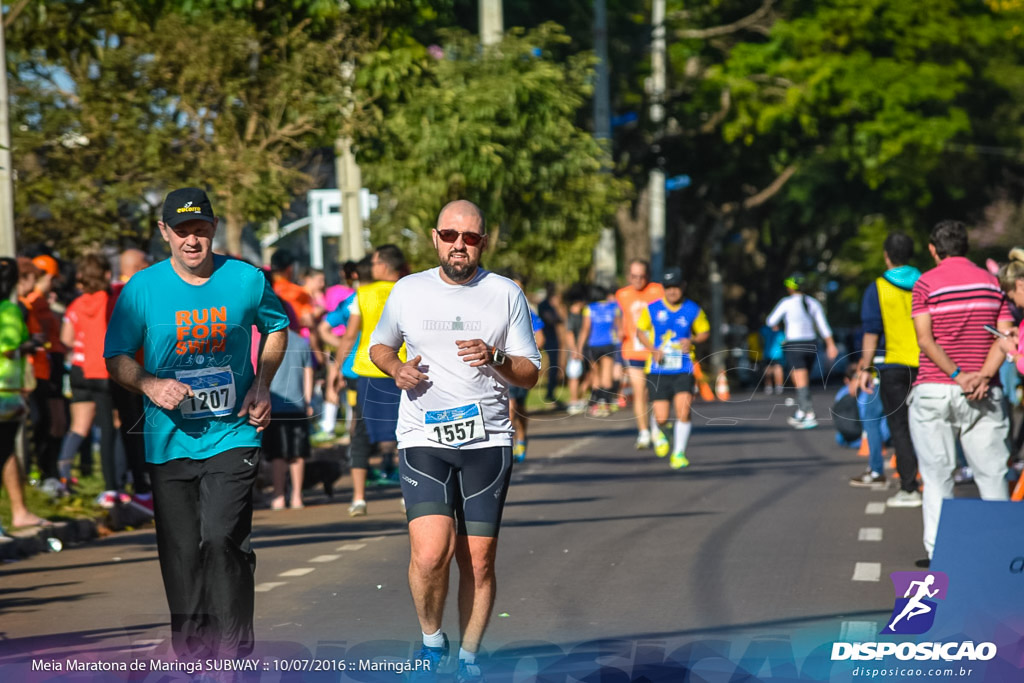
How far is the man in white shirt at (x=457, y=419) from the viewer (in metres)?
6.53

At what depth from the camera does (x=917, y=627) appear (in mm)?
6801

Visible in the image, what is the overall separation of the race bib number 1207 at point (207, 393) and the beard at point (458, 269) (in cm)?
88

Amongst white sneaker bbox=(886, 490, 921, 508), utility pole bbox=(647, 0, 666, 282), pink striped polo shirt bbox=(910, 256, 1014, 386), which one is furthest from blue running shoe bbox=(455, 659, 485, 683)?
utility pole bbox=(647, 0, 666, 282)

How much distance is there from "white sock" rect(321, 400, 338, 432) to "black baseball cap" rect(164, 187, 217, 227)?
13751mm

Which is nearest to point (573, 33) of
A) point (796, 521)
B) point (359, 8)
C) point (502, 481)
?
point (359, 8)

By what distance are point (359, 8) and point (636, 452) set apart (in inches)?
231

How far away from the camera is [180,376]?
645cm

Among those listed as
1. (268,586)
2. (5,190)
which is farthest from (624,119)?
(268,586)

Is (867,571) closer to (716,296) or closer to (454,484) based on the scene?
(454,484)

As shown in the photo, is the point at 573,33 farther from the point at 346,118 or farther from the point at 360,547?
the point at 360,547

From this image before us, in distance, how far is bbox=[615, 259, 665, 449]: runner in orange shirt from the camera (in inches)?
713

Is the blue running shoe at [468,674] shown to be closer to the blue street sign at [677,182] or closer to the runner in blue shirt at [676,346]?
the runner in blue shirt at [676,346]

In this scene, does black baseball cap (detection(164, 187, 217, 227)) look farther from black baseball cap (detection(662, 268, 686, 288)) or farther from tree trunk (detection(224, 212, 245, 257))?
black baseball cap (detection(662, 268, 686, 288))

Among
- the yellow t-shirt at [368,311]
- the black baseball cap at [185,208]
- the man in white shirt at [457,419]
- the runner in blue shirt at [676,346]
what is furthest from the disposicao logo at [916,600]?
the runner in blue shirt at [676,346]
